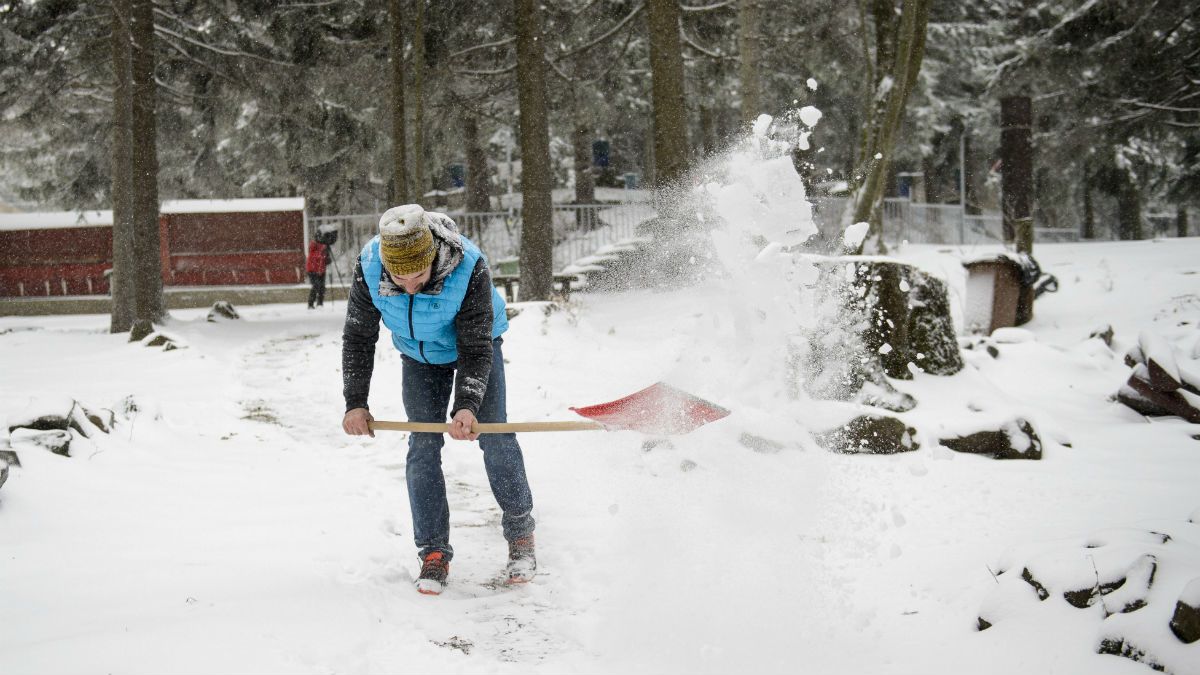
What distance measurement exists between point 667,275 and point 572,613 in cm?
627

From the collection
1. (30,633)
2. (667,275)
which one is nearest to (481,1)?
(667,275)

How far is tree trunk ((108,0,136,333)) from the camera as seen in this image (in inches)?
522

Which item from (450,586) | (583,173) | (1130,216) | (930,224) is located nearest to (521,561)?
(450,586)

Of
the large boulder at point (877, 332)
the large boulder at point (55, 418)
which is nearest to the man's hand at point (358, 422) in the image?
the large boulder at point (55, 418)

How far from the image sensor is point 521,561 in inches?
158

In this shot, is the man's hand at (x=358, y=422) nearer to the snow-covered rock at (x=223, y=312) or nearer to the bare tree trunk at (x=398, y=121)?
the bare tree trunk at (x=398, y=121)

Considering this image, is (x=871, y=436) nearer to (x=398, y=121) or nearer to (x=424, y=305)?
(x=424, y=305)

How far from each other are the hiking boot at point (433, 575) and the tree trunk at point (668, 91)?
326 inches

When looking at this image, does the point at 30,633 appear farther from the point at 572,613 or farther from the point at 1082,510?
the point at 1082,510

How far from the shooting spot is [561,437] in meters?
6.85

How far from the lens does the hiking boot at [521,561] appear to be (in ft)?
13.0

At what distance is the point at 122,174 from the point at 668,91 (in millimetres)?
8839

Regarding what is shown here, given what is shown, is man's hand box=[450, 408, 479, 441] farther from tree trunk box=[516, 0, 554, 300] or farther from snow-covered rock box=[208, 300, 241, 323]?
snow-covered rock box=[208, 300, 241, 323]

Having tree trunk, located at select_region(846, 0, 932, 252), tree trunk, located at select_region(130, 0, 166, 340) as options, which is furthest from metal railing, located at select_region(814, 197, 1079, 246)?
tree trunk, located at select_region(130, 0, 166, 340)
